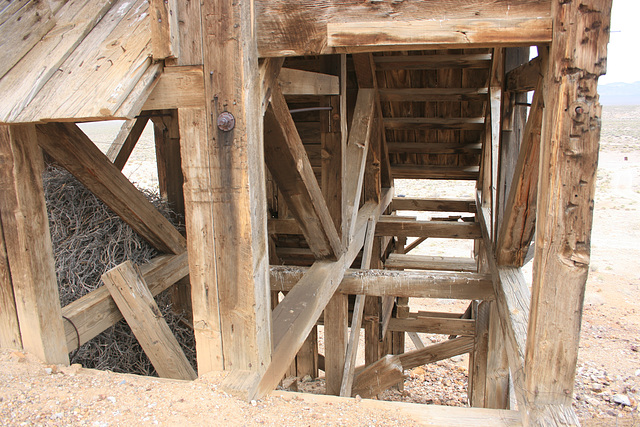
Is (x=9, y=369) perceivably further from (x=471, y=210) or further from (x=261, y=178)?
(x=471, y=210)

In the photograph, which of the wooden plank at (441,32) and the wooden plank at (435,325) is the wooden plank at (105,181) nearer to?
the wooden plank at (441,32)

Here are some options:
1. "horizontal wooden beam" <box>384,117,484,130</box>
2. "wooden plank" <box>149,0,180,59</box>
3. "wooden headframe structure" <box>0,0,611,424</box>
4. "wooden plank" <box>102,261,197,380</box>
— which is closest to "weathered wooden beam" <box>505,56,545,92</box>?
"wooden headframe structure" <box>0,0,611,424</box>

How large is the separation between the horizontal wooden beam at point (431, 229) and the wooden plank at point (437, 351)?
59.9 inches

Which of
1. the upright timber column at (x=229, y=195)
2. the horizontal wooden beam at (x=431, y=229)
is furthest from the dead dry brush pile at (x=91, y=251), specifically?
the horizontal wooden beam at (x=431, y=229)

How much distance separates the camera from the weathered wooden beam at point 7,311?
2135 mm

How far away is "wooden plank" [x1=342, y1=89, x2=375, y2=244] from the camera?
3845 millimetres

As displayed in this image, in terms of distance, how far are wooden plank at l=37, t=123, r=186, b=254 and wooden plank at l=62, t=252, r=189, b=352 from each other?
0.76 ft

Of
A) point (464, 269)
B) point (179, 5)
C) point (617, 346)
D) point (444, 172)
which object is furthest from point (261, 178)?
point (617, 346)

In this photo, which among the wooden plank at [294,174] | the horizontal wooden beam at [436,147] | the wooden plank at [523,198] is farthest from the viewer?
the horizontal wooden beam at [436,147]

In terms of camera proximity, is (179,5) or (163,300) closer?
(179,5)

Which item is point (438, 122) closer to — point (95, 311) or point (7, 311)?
point (95, 311)

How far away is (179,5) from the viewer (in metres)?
1.86

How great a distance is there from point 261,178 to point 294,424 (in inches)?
39.7

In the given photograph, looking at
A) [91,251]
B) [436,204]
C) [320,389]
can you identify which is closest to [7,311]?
[91,251]
